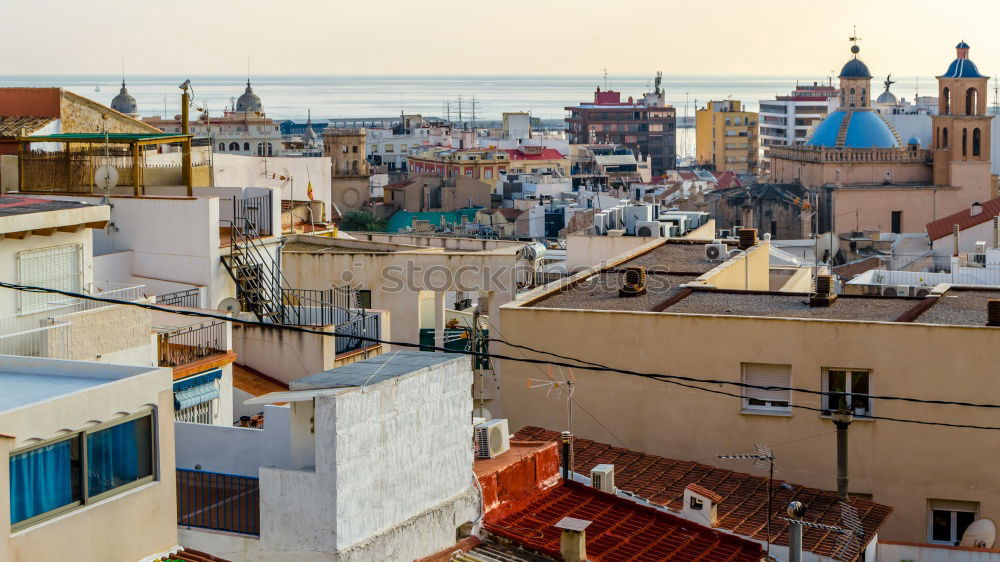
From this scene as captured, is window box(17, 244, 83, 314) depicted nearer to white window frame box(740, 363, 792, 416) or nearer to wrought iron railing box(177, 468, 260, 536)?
wrought iron railing box(177, 468, 260, 536)

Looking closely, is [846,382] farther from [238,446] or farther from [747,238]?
[238,446]

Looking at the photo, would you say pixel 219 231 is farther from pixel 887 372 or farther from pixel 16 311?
pixel 887 372

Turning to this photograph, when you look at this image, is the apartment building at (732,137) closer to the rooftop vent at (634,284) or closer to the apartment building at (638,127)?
the apartment building at (638,127)

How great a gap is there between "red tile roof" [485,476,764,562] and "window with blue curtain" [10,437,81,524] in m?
3.46

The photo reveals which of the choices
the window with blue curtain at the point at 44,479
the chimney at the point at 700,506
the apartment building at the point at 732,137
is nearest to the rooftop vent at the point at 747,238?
the chimney at the point at 700,506

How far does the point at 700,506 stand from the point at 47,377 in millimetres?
6153

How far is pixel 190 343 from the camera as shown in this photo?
13758 millimetres

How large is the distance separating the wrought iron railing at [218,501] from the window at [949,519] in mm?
8517

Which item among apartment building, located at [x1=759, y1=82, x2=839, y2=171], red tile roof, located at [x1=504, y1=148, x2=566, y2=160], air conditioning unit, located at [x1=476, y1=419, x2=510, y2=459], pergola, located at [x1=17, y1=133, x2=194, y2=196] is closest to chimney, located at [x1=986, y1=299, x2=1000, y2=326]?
air conditioning unit, located at [x1=476, y1=419, x2=510, y2=459]

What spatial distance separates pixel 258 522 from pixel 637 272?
9.76m

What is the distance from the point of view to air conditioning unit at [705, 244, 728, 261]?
22.3 m

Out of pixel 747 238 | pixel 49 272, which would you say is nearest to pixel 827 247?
pixel 747 238

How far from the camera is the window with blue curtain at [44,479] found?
838 centimetres

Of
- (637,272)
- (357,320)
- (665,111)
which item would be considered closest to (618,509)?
(357,320)
